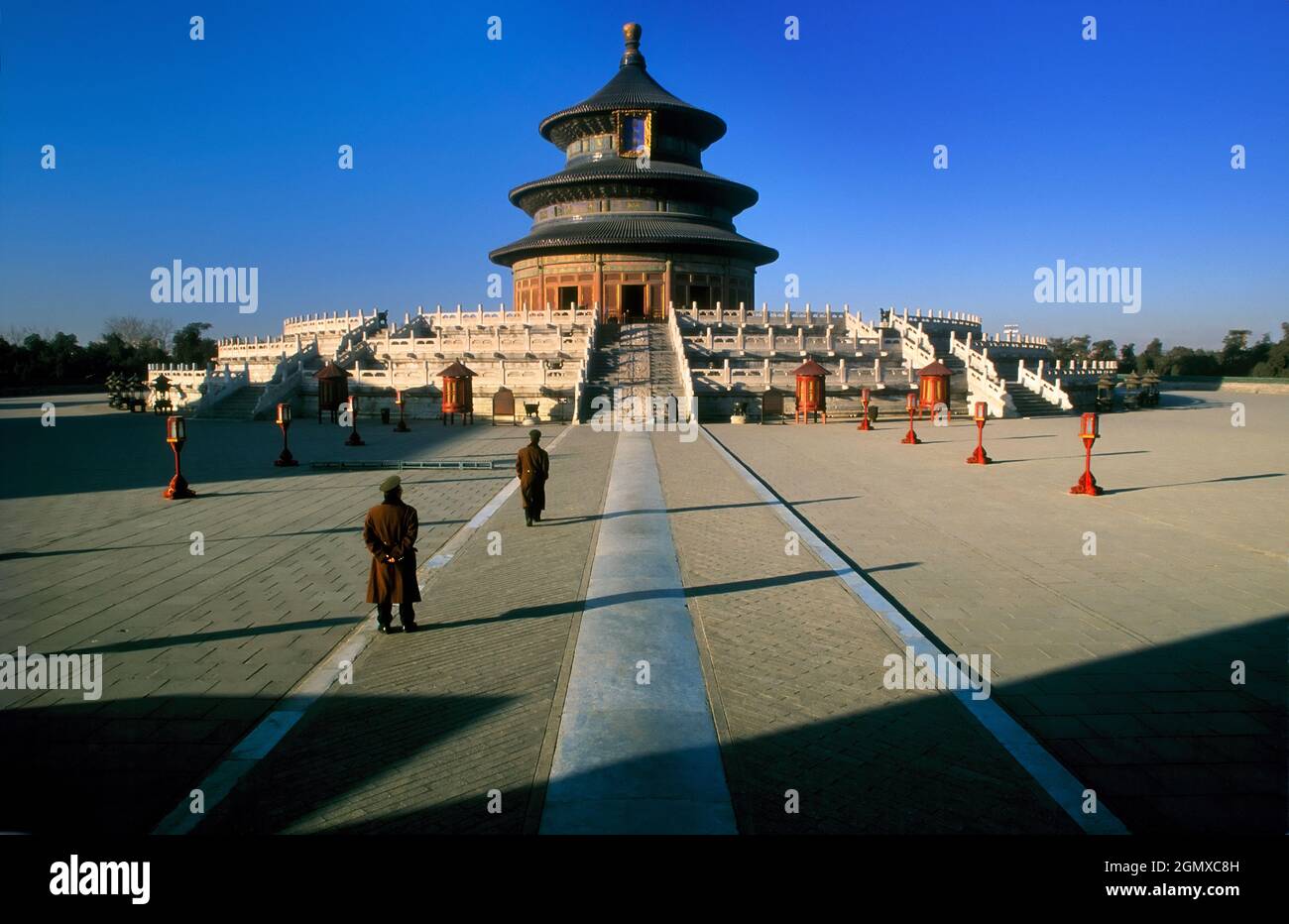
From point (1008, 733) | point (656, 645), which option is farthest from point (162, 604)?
point (1008, 733)

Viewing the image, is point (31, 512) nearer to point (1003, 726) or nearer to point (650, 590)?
point (650, 590)

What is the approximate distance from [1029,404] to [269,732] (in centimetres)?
3492

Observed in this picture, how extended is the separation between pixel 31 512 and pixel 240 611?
7.51m

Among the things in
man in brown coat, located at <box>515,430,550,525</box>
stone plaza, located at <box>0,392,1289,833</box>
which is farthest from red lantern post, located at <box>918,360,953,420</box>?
man in brown coat, located at <box>515,430,550,525</box>

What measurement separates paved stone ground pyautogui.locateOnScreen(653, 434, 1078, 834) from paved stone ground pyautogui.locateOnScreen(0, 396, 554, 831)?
9.98ft

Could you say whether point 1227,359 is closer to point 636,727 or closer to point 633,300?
point 633,300

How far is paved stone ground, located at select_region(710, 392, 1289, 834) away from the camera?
458 centimetres

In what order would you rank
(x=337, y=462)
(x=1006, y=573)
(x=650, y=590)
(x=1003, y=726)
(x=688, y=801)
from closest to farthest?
(x=688, y=801)
(x=1003, y=726)
(x=650, y=590)
(x=1006, y=573)
(x=337, y=462)

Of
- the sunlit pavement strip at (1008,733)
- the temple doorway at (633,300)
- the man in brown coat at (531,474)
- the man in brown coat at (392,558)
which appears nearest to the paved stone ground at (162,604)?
the man in brown coat at (392,558)

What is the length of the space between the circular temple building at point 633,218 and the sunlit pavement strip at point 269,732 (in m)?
40.2

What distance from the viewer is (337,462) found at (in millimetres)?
18172

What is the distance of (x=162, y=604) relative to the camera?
7.71m

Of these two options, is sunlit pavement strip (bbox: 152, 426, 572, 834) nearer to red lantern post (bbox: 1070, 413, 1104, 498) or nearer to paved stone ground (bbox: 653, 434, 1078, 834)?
paved stone ground (bbox: 653, 434, 1078, 834)

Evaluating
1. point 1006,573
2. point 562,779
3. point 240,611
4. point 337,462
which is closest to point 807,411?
point 337,462
